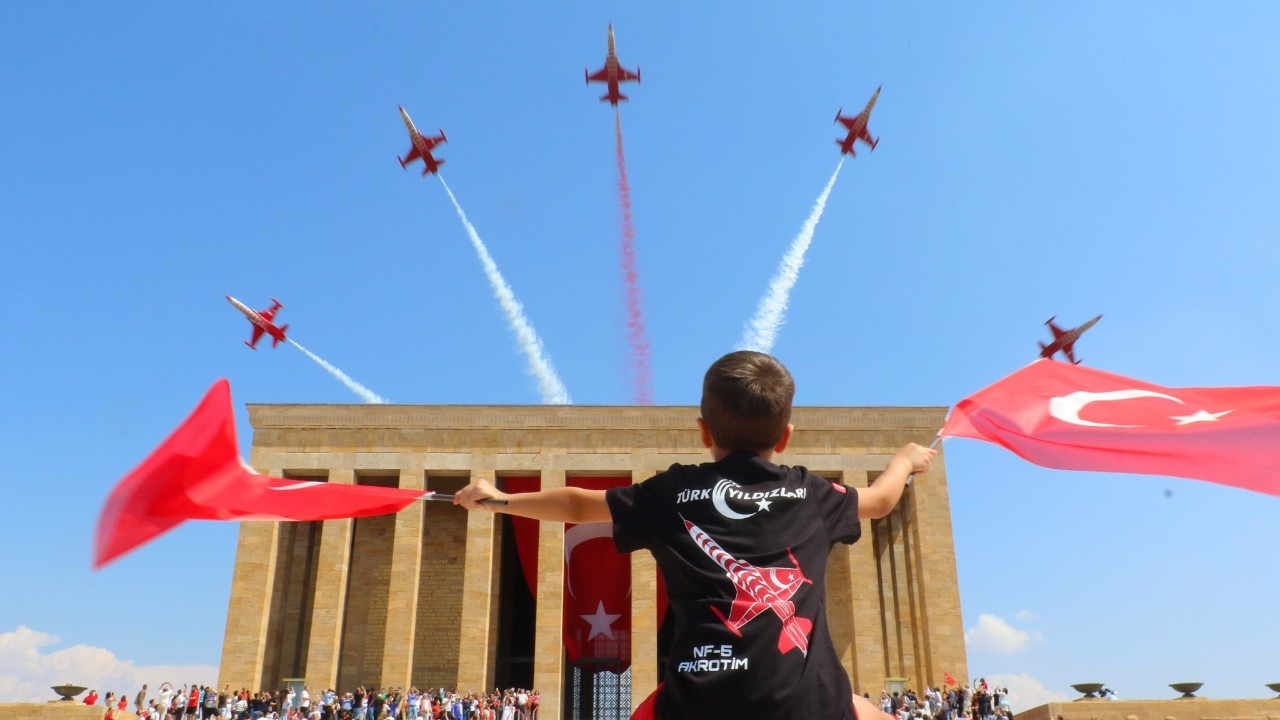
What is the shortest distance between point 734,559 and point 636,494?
1.13 ft

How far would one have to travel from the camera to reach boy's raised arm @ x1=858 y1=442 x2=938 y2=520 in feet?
8.82

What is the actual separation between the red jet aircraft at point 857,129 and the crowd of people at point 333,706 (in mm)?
21292

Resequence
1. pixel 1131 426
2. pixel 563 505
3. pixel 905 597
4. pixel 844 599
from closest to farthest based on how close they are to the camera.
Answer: pixel 563 505 < pixel 1131 426 < pixel 844 599 < pixel 905 597

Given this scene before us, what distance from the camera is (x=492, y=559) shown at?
3228 cm

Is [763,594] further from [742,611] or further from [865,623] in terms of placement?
[865,623]

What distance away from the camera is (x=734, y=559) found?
2297 mm

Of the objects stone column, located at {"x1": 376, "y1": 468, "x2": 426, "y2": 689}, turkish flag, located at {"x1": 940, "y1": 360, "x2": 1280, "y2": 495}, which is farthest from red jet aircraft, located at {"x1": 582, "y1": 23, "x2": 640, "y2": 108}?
turkish flag, located at {"x1": 940, "y1": 360, "x2": 1280, "y2": 495}

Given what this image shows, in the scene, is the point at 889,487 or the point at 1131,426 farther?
the point at 1131,426

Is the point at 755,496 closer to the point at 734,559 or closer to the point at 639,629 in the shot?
the point at 734,559

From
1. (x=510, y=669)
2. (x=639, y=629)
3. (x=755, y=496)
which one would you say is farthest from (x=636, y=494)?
(x=510, y=669)

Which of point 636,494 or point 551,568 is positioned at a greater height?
point 551,568

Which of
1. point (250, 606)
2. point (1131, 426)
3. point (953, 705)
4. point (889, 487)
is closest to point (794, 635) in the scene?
point (889, 487)

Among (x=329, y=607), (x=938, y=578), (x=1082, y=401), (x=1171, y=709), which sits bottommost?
(x=1171, y=709)

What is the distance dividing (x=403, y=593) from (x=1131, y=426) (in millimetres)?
29508
